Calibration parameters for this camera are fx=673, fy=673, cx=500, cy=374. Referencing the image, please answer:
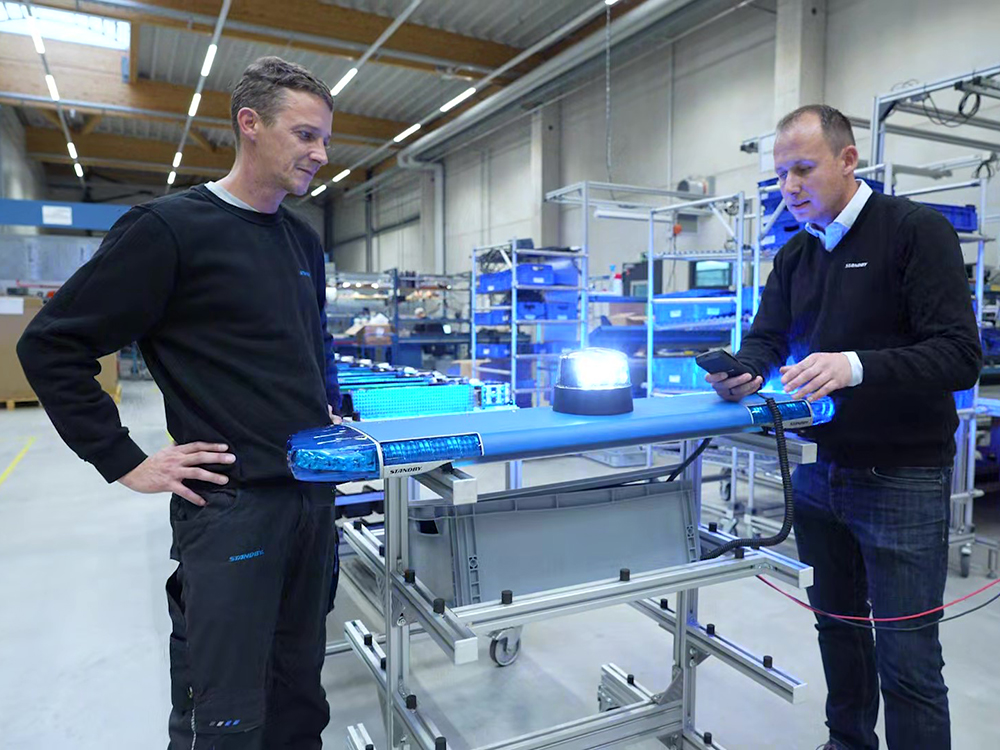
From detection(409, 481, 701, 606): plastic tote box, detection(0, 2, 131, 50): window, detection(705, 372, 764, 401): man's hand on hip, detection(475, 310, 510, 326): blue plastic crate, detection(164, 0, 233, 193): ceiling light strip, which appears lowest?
detection(409, 481, 701, 606): plastic tote box

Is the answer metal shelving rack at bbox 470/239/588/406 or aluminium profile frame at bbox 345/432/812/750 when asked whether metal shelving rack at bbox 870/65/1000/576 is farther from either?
metal shelving rack at bbox 470/239/588/406

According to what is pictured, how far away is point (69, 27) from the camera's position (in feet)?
33.1

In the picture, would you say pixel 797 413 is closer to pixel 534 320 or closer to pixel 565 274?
pixel 534 320

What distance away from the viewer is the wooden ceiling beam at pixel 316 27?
7.97 metres

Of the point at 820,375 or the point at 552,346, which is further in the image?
the point at 552,346

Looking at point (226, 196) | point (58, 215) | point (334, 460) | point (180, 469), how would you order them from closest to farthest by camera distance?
1. point (334, 460)
2. point (180, 469)
3. point (226, 196)
4. point (58, 215)

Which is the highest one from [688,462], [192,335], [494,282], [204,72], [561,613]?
[204,72]

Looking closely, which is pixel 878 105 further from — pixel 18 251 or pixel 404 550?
pixel 18 251

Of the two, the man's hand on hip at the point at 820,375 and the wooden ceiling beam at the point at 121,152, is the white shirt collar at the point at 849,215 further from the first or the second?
the wooden ceiling beam at the point at 121,152

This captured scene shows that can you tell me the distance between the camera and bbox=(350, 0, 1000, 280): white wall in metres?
6.08

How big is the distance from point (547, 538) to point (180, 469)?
804 millimetres

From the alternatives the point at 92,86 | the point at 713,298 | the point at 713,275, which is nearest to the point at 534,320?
the point at 713,275

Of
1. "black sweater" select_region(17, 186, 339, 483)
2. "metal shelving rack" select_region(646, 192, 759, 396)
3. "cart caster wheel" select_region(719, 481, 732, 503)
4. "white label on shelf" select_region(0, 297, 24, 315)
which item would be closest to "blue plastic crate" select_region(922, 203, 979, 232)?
"metal shelving rack" select_region(646, 192, 759, 396)

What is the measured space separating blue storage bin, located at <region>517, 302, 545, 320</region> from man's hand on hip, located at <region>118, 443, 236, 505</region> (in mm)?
5752
